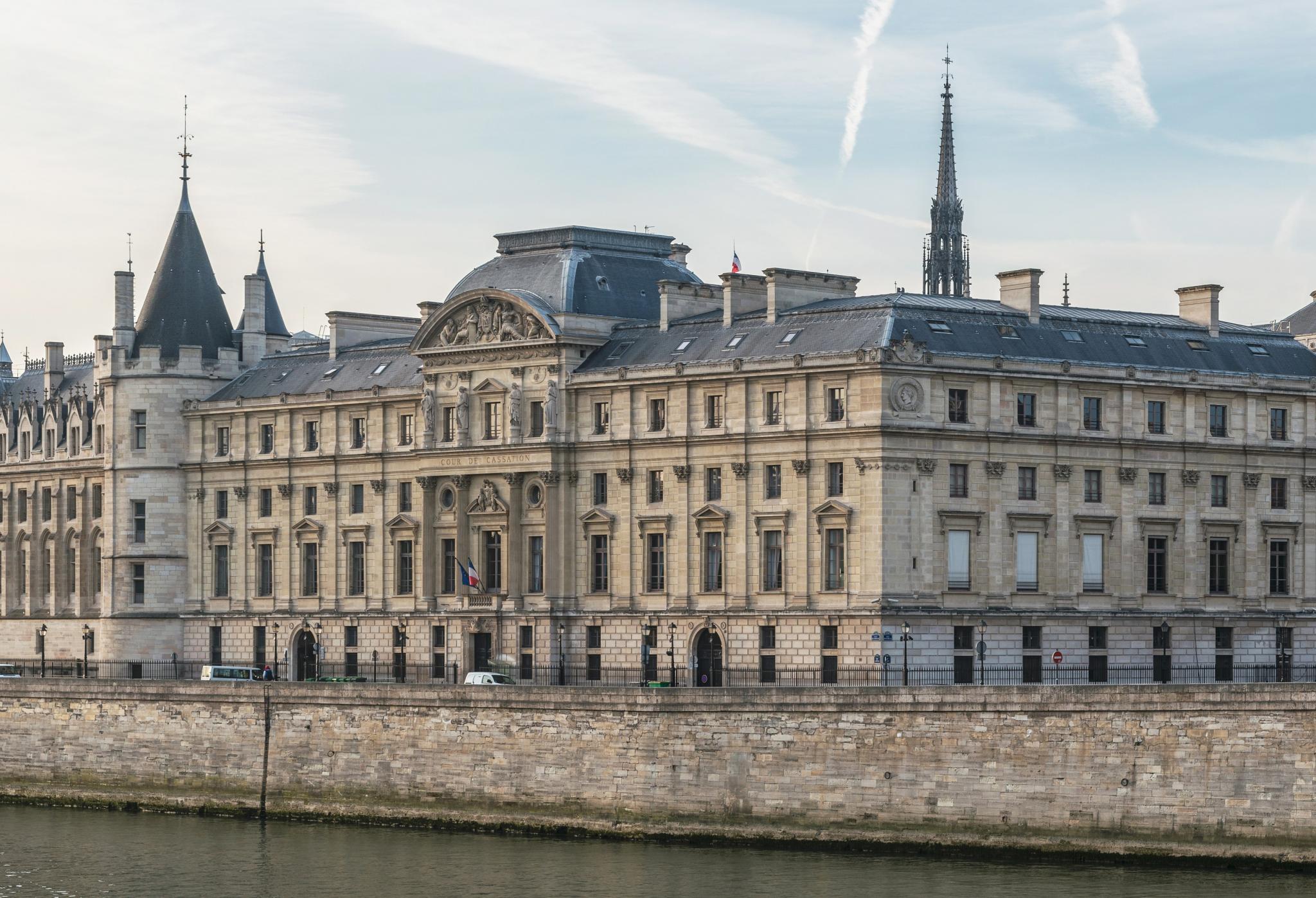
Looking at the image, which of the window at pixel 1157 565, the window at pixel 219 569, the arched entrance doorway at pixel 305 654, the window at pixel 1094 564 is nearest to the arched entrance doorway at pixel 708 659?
the window at pixel 1094 564

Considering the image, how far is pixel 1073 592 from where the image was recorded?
110m

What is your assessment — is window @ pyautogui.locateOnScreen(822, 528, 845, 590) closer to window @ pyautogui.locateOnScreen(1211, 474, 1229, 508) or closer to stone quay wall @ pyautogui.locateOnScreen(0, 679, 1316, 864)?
window @ pyautogui.locateOnScreen(1211, 474, 1229, 508)

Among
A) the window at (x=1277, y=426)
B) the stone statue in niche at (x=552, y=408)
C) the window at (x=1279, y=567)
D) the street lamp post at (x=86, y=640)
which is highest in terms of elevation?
the stone statue in niche at (x=552, y=408)

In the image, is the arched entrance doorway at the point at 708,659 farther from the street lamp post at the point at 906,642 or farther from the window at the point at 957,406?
the window at the point at 957,406

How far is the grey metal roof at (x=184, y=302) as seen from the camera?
13350 centimetres

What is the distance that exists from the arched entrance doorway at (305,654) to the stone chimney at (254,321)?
13.5 metres

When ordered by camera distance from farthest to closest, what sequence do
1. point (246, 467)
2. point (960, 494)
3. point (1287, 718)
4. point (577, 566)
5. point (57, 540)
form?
point (57, 540), point (246, 467), point (577, 566), point (960, 494), point (1287, 718)

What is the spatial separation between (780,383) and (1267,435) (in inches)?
694

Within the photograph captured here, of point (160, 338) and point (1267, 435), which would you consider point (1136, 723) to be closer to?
point (1267, 435)

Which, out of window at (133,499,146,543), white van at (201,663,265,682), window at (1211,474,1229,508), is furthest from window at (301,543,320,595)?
window at (1211,474,1229,508)

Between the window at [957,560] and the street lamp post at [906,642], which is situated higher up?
the window at [957,560]

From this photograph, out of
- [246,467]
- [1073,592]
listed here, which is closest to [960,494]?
[1073,592]

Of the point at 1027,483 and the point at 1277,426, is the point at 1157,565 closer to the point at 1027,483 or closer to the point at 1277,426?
the point at 1027,483

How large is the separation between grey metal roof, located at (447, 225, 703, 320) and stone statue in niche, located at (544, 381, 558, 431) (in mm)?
3146
